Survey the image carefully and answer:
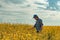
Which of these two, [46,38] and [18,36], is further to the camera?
[46,38]

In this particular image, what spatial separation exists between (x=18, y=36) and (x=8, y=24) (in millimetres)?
10702

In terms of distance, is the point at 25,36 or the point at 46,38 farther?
the point at 46,38

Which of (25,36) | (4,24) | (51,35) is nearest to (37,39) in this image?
(25,36)

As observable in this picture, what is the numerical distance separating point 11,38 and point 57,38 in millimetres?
3895

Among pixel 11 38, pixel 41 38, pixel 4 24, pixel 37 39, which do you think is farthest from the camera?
pixel 4 24

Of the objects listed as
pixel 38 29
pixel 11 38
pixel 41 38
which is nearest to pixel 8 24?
pixel 38 29

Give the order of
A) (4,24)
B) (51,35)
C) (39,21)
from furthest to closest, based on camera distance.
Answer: (4,24)
(39,21)
(51,35)

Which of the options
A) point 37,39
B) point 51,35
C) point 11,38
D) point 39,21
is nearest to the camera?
point 11,38

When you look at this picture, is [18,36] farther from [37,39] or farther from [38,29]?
[38,29]

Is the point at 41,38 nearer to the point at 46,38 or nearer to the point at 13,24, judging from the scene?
the point at 46,38

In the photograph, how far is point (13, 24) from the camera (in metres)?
21.4

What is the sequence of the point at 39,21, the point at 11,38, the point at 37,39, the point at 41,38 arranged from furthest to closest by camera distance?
the point at 39,21
the point at 41,38
the point at 37,39
the point at 11,38

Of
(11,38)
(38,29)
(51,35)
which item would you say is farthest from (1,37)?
(38,29)

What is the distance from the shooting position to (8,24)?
21.2 meters
